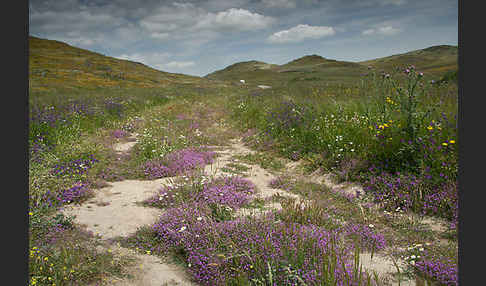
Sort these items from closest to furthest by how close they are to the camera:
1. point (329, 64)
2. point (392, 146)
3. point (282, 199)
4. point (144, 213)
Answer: point (144, 213)
point (282, 199)
point (392, 146)
point (329, 64)

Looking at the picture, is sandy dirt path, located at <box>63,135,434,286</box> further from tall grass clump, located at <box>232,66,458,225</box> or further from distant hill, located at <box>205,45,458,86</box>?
distant hill, located at <box>205,45,458,86</box>

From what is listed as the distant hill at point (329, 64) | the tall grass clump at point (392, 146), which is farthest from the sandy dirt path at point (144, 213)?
the distant hill at point (329, 64)

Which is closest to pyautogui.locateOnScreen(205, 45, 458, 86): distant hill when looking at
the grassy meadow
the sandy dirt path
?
the grassy meadow

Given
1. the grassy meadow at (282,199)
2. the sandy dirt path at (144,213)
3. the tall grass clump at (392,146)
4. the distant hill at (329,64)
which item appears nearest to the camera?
the grassy meadow at (282,199)

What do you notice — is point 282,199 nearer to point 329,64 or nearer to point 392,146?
point 392,146

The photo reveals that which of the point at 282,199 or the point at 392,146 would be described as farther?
the point at 392,146

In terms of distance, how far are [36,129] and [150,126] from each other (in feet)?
12.5

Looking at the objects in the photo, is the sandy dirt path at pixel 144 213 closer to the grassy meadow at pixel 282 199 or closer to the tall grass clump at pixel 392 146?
the grassy meadow at pixel 282 199

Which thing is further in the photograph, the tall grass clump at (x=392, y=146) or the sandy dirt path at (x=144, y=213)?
the tall grass clump at (x=392, y=146)

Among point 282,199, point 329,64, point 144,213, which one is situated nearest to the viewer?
point 144,213

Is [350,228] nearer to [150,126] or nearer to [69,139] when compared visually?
[69,139]

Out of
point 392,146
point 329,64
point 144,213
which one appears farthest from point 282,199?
point 329,64

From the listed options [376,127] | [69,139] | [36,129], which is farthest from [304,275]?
[36,129]

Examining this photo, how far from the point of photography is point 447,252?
3.38 meters
